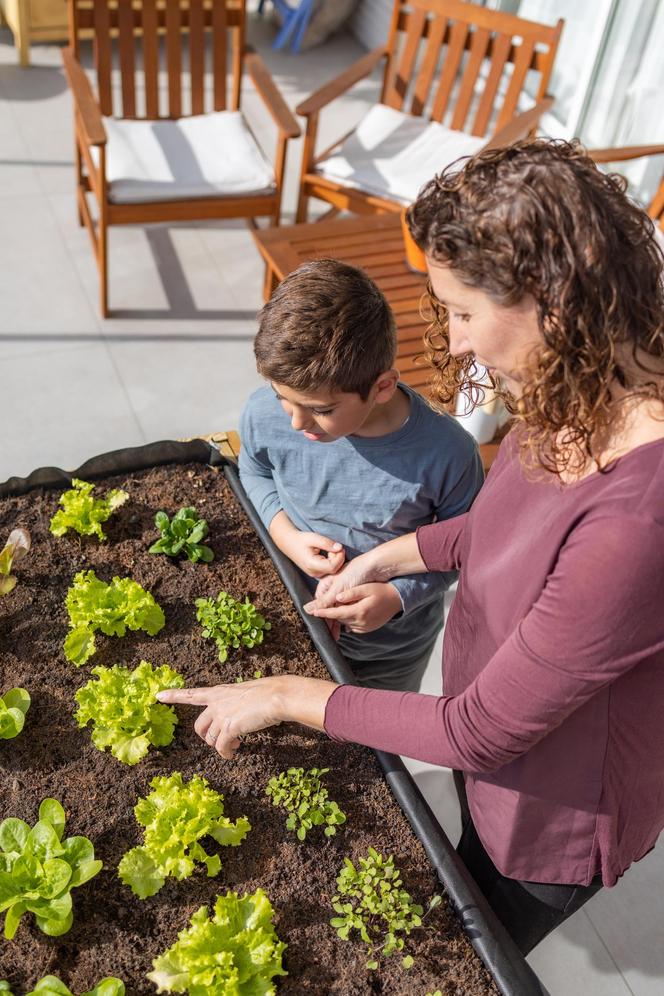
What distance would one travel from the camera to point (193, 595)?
1717mm

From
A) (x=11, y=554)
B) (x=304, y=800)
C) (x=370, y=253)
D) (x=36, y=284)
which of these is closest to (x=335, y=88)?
(x=370, y=253)

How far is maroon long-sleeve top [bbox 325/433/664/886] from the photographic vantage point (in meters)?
0.95

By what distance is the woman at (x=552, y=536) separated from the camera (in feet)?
3.04

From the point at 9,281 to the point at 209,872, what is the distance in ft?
10.0

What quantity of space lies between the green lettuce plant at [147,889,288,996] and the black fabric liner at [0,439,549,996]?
0.84 feet

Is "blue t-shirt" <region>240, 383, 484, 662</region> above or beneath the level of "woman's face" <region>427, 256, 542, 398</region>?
beneath

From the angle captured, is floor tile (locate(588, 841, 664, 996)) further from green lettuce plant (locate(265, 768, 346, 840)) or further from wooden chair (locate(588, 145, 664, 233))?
wooden chair (locate(588, 145, 664, 233))

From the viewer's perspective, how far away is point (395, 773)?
145cm

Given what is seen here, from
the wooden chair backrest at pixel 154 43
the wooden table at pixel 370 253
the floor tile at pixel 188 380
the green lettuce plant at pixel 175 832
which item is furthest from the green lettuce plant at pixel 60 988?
the wooden chair backrest at pixel 154 43

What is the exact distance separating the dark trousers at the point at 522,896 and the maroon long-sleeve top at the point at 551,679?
0.22 feet

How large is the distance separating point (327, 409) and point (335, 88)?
255cm

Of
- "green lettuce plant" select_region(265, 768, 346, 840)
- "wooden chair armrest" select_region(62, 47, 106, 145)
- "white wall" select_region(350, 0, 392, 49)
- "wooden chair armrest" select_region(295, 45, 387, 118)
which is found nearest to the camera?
"green lettuce plant" select_region(265, 768, 346, 840)

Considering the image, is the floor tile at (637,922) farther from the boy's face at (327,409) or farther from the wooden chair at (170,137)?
the wooden chair at (170,137)

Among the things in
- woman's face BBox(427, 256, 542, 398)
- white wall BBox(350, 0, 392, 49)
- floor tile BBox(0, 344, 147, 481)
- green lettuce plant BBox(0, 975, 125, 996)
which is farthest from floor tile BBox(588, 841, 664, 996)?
white wall BBox(350, 0, 392, 49)
